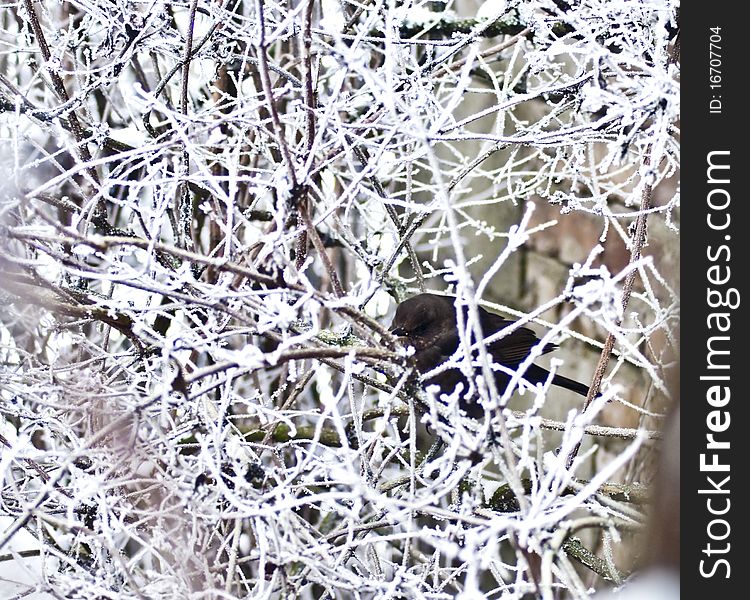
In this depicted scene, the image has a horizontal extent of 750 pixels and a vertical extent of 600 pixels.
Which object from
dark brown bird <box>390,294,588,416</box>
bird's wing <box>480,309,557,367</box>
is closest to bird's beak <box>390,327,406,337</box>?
dark brown bird <box>390,294,588,416</box>

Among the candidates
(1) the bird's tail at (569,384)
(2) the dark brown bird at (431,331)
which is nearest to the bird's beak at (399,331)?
(2) the dark brown bird at (431,331)

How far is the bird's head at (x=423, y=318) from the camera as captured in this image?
278 cm

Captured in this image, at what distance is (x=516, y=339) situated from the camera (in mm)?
3092

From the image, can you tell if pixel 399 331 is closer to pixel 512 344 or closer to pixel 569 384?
pixel 512 344

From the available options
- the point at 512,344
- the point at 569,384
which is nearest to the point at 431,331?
the point at 512,344

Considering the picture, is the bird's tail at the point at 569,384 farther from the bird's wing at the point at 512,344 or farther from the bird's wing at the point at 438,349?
the bird's wing at the point at 438,349

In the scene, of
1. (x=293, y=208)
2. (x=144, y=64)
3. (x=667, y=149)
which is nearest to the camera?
(x=293, y=208)

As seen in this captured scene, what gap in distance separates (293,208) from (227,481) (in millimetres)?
602

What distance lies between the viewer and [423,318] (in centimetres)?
282
